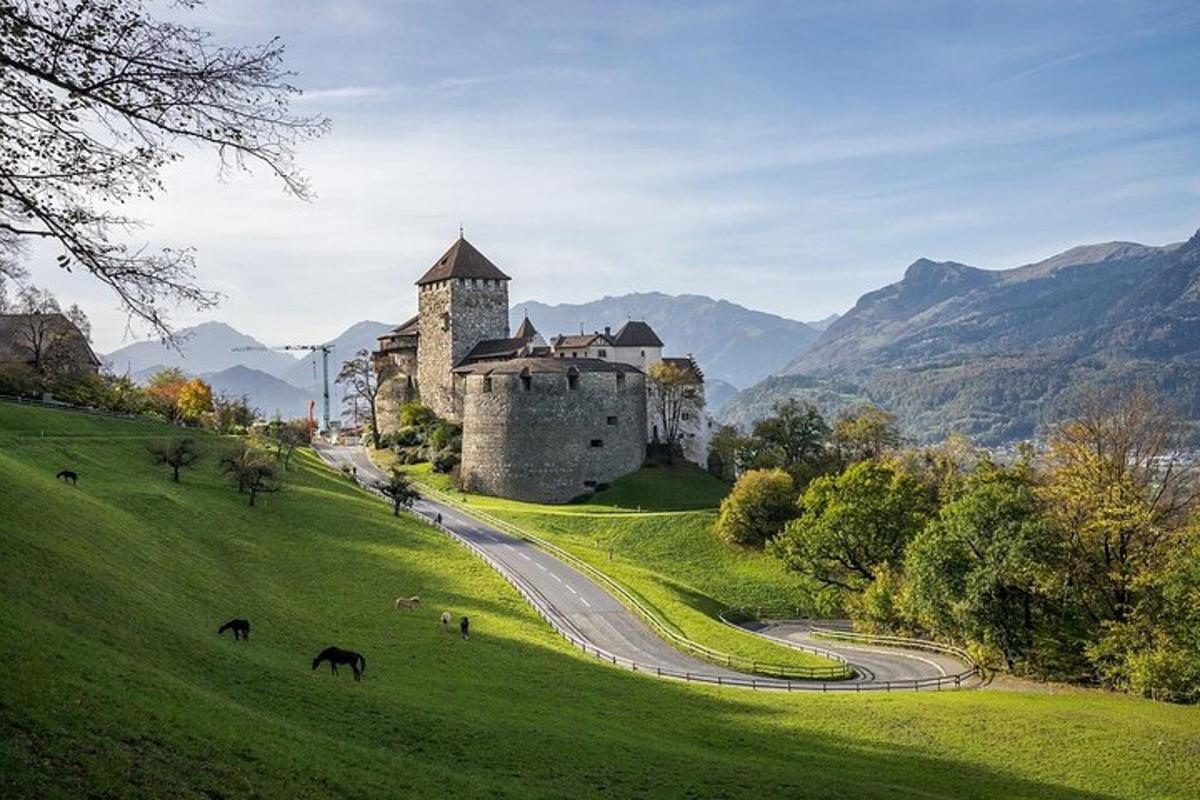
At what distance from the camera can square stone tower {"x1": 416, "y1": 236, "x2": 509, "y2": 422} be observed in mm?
88500

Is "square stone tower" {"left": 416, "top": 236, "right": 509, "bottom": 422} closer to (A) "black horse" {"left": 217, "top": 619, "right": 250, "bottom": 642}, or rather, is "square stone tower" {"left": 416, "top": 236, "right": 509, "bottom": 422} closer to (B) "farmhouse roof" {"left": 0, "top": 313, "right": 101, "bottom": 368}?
(B) "farmhouse roof" {"left": 0, "top": 313, "right": 101, "bottom": 368}

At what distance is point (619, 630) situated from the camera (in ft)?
145

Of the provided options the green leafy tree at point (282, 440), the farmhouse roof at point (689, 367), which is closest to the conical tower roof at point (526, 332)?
the farmhouse roof at point (689, 367)

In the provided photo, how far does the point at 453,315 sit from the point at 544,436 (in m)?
19.2

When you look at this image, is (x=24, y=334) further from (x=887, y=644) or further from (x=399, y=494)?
(x=887, y=644)

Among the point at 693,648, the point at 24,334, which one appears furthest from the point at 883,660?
the point at 24,334

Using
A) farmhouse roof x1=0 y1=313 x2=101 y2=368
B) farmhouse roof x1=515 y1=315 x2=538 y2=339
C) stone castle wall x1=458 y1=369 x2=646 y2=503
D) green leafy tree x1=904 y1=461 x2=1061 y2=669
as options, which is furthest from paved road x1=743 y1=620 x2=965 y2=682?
farmhouse roof x1=0 y1=313 x2=101 y2=368

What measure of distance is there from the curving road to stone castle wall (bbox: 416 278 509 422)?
29323mm

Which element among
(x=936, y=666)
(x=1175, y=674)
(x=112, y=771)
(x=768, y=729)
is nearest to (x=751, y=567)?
(x=936, y=666)

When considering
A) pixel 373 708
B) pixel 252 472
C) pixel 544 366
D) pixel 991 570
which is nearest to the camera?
pixel 373 708

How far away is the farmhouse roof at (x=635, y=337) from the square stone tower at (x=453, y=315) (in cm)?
1127

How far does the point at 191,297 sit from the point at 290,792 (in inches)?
299

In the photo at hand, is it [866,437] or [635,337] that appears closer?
[866,437]

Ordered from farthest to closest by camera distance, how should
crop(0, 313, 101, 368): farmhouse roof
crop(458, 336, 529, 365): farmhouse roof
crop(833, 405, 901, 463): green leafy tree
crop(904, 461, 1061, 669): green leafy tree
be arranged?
crop(458, 336, 529, 365): farmhouse roof < crop(833, 405, 901, 463): green leafy tree < crop(0, 313, 101, 368): farmhouse roof < crop(904, 461, 1061, 669): green leafy tree
